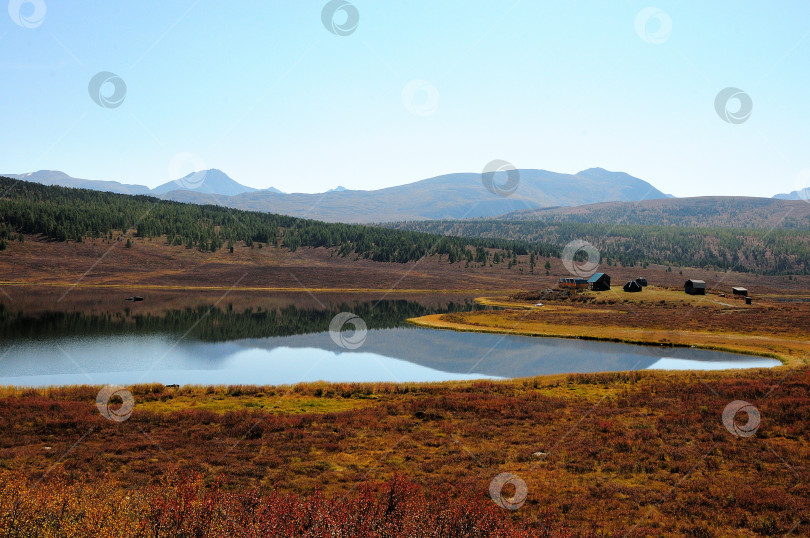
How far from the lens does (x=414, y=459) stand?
747 inches

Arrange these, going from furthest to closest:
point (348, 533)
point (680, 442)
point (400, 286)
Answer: point (400, 286) < point (680, 442) < point (348, 533)

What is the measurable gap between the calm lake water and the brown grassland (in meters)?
7.13

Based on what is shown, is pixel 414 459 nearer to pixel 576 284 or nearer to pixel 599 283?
pixel 599 283

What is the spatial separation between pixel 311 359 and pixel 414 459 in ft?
103

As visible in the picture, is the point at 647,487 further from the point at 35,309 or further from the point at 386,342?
the point at 35,309

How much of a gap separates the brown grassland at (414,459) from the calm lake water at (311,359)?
7128mm

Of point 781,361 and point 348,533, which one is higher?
point 348,533

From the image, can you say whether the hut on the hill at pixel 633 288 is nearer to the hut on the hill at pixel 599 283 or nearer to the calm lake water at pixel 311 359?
the hut on the hill at pixel 599 283

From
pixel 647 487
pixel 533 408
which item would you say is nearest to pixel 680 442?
pixel 647 487

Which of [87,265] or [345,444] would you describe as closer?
[345,444]

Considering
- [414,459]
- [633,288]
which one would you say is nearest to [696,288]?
[633,288]

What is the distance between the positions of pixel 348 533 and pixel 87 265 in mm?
170293

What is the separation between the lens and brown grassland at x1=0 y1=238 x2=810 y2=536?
10.6 metres

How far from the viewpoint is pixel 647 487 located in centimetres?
1609
